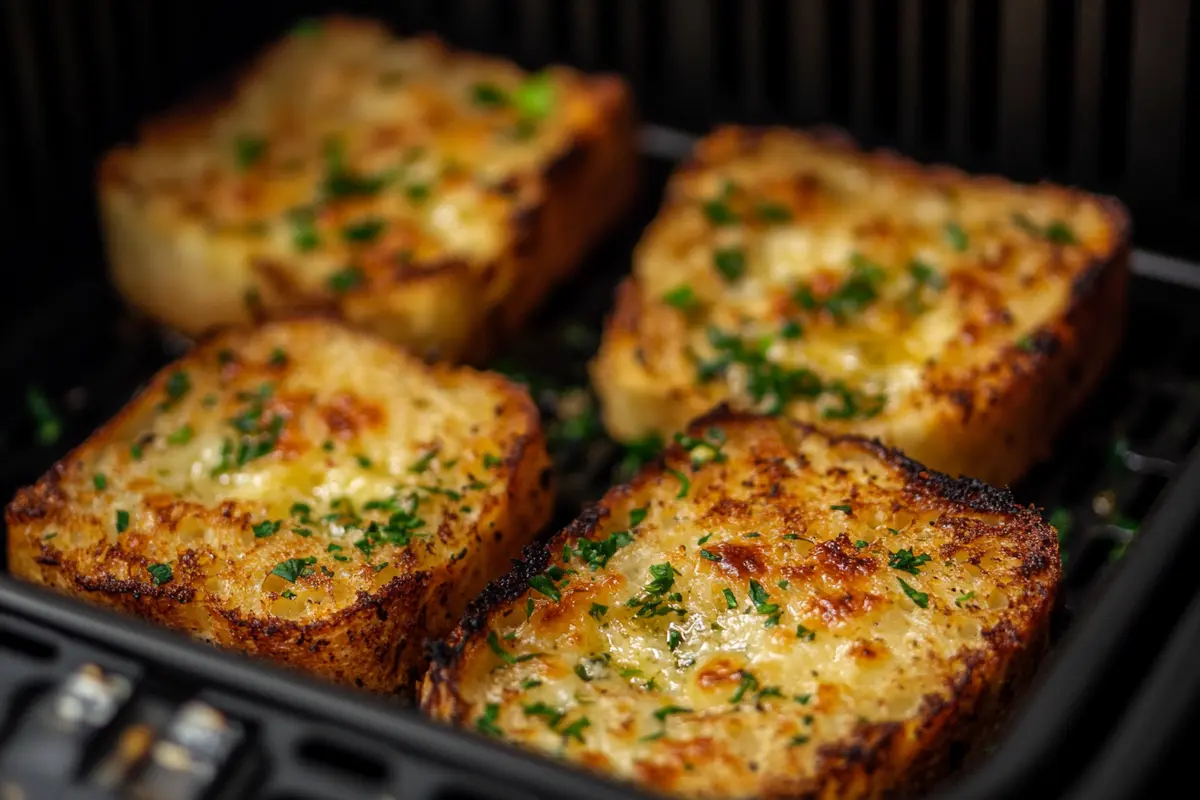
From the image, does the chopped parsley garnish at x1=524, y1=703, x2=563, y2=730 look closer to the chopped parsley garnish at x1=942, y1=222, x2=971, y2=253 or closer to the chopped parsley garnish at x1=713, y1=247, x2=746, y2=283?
the chopped parsley garnish at x1=713, y1=247, x2=746, y2=283

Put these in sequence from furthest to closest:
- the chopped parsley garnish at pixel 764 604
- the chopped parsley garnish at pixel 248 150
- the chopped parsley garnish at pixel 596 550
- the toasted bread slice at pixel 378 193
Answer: the chopped parsley garnish at pixel 248 150 → the toasted bread slice at pixel 378 193 → the chopped parsley garnish at pixel 596 550 → the chopped parsley garnish at pixel 764 604

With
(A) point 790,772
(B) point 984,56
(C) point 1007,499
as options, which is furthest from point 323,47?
(A) point 790,772

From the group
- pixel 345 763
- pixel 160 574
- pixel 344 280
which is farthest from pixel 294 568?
pixel 344 280

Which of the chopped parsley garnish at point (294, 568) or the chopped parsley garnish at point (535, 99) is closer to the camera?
the chopped parsley garnish at point (294, 568)

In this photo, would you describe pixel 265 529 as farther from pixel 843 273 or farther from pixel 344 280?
pixel 843 273

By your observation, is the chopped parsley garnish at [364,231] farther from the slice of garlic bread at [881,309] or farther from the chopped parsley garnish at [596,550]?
the chopped parsley garnish at [596,550]

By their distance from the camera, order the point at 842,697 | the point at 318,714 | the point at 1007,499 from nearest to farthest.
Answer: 1. the point at 318,714
2. the point at 842,697
3. the point at 1007,499

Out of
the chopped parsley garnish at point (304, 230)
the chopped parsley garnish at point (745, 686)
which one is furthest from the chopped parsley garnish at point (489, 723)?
the chopped parsley garnish at point (304, 230)

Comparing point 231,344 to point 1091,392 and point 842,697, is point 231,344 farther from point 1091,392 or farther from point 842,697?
point 1091,392
